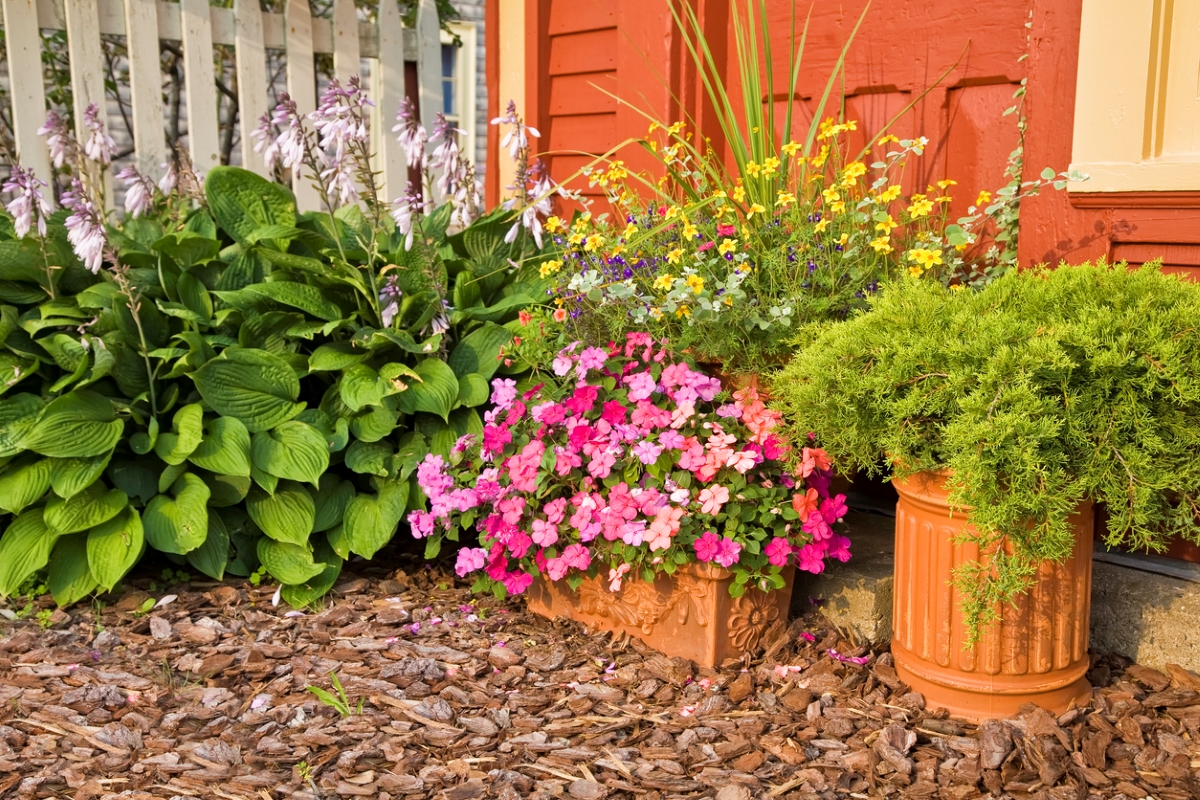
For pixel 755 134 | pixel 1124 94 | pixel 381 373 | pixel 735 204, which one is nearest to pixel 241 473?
pixel 381 373

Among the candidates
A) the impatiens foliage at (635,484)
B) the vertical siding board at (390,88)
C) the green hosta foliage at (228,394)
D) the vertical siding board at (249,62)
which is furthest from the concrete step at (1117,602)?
the vertical siding board at (249,62)

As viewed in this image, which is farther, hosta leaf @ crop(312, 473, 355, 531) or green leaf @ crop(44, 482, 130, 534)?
hosta leaf @ crop(312, 473, 355, 531)

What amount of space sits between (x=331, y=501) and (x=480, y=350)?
637 millimetres

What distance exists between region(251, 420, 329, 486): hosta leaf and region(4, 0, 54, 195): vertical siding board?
6.55ft

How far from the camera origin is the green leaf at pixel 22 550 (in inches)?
117

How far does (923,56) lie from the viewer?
3.31 m

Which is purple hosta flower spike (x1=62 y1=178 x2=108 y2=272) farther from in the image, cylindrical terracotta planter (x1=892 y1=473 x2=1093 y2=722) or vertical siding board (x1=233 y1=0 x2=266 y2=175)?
cylindrical terracotta planter (x1=892 y1=473 x2=1093 y2=722)

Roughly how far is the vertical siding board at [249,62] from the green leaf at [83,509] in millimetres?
1922

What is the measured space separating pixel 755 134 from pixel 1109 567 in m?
1.58

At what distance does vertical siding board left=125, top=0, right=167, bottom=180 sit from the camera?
436cm

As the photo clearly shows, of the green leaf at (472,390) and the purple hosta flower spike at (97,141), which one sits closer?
the green leaf at (472,390)

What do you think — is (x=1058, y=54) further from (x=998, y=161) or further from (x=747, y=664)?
(x=747, y=664)

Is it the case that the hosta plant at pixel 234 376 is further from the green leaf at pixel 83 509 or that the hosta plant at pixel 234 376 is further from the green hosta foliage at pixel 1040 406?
the green hosta foliage at pixel 1040 406

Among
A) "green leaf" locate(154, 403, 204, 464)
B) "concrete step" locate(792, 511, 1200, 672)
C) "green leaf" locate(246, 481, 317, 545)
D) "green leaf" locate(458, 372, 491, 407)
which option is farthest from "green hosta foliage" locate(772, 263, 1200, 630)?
"green leaf" locate(154, 403, 204, 464)
